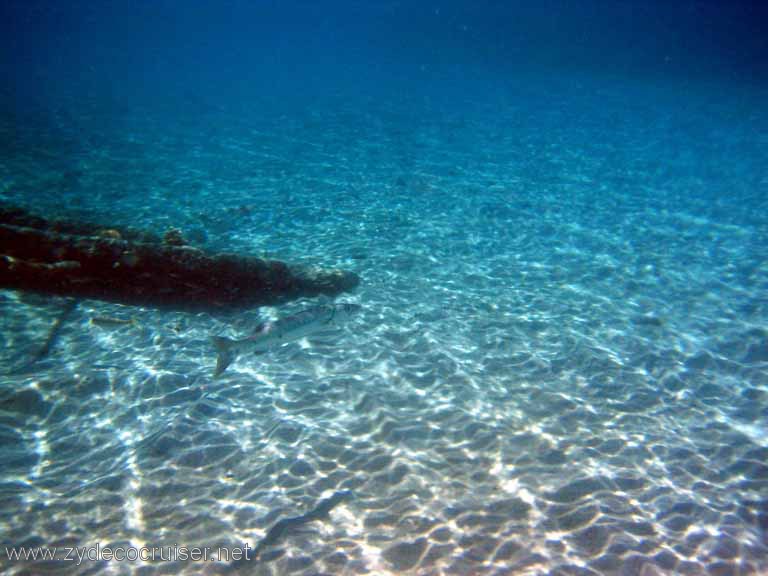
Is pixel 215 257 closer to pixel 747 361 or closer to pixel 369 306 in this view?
pixel 369 306

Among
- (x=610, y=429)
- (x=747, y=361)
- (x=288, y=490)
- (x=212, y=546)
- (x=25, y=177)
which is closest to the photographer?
(x=212, y=546)

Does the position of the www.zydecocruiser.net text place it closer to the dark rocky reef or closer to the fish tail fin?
the fish tail fin

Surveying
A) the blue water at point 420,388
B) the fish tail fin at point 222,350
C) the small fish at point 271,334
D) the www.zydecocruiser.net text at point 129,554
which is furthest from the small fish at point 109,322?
the www.zydecocruiser.net text at point 129,554

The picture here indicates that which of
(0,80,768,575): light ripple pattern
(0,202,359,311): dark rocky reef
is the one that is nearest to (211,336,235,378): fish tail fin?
(0,80,768,575): light ripple pattern

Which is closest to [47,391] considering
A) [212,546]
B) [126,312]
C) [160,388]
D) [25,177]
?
[160,388]

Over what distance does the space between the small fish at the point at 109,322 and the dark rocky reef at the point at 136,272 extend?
46 centimetres

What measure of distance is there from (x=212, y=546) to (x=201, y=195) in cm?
1626

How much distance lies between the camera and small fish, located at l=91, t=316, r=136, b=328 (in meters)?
9.31

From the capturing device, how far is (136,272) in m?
9.29

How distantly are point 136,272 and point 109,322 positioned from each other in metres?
1.20

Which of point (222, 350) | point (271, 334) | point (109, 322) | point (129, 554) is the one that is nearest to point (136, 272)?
point (109, 322)

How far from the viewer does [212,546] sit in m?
5.23

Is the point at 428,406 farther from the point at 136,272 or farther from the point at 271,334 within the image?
the point at 136,272

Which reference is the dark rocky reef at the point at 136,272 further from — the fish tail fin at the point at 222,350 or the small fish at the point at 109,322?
the fish tail fin at the point at 222,350
